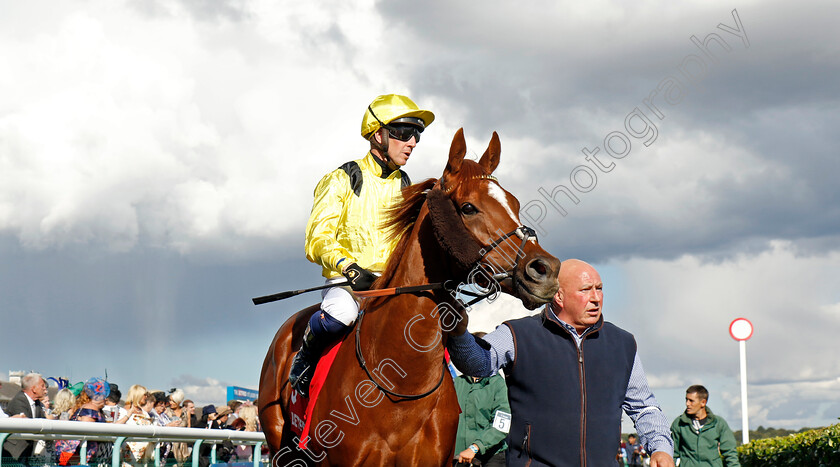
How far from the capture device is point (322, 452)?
13.4 ft

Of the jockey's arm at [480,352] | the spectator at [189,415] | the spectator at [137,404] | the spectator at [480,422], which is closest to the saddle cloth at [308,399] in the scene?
the jockey's arm at [480,352]

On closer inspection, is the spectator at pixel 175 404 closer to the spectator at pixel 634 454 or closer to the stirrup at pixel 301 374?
the stirrup at pixel 301 374

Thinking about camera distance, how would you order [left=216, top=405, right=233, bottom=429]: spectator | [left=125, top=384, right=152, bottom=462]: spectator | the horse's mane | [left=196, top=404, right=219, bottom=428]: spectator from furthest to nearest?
1. [left=216, top=405, right=233, bottom=429]: spectator
2. [left=196, top=404, right=219, bottom=428]: spectator
3. [left=125, top=384, right=152, bottom=462]: spectator
4. the horse's mane

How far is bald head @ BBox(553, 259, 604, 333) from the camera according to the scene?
12.4 feet

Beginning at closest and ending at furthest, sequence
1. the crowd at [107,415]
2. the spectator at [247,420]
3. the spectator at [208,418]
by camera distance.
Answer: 1. the crowd at [107,415]
2. the spectator at [208,418]
3. the spectator at [247,420]

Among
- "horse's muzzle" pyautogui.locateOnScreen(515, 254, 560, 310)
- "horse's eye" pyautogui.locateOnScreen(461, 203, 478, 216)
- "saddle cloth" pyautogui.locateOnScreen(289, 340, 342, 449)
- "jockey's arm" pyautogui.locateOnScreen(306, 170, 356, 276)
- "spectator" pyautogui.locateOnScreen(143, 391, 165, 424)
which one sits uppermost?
"jockey's arm" pyautogui.locateOnScreen(306, 170, 356, 276)

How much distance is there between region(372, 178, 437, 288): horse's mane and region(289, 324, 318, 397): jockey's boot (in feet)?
1.64

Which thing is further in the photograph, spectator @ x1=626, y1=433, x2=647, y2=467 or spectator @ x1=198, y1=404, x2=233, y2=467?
spectator @ x1=626, y1=433, x2=647, y2=467

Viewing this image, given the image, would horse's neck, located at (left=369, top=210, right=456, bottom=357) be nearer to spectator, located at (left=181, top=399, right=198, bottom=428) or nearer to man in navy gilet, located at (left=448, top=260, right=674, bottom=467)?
man in navy gilet, located at (left=448, top=260, right=674, bottom=467)

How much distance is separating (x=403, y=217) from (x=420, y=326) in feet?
2.16

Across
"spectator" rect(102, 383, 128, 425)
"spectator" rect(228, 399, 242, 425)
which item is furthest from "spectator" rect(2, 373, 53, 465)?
"spectator" rect(228, 399, 242, 425)

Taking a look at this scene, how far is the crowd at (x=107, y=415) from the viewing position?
214 inches

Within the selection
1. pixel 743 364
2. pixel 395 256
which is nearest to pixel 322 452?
pixel 395 256

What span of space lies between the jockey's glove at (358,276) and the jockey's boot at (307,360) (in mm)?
364
